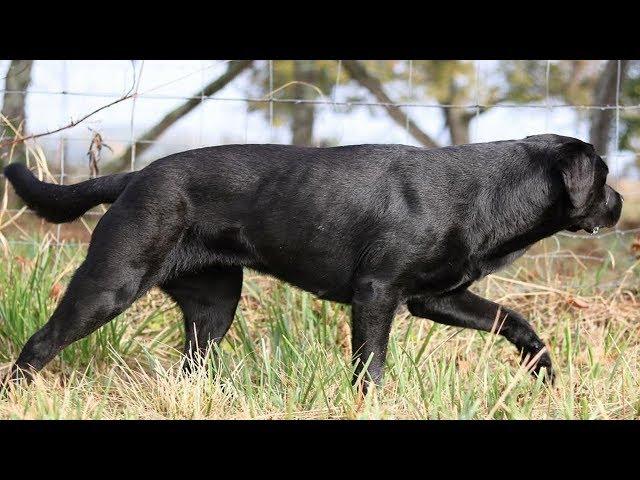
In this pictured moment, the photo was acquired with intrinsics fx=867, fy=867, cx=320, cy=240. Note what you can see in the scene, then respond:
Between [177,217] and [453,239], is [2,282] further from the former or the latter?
[453,239]

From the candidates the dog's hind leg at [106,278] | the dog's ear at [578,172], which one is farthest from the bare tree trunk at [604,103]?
the dog's hind leg at [106,278]

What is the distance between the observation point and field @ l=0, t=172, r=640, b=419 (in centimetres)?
368

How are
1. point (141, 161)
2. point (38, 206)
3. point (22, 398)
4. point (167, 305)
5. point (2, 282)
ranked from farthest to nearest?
point (141, 161)
point (167, 305)
point (2, 282)
point (38, 206)
point (22, 398)

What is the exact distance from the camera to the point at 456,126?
1370 centimetres

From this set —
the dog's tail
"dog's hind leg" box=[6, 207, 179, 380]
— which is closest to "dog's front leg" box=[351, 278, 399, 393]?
"dog's hind leg" box=[6, 207, 179, 380]

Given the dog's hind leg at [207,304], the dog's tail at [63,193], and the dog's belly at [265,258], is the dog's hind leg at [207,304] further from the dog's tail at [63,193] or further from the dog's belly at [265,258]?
the dog's tail at [63,193]

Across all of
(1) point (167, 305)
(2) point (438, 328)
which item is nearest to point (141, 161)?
(1) point (167, 305)

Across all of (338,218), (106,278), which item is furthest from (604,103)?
(106,278)

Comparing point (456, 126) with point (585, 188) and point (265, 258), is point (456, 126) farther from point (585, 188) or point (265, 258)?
point (265, 258)

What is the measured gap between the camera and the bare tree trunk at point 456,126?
1358cm

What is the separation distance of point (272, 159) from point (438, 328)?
164cm

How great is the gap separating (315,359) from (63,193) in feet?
4.87

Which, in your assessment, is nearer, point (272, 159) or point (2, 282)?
point (272, 159)

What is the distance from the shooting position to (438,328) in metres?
5.17
